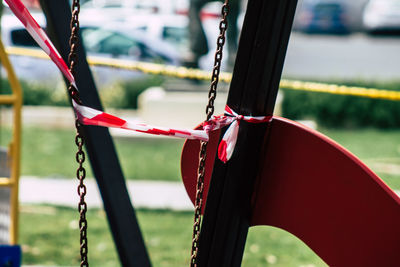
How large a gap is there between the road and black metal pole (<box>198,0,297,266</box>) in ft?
42.0

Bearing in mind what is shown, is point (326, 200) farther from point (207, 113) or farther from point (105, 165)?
point (105, 165)

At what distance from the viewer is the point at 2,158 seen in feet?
13.1

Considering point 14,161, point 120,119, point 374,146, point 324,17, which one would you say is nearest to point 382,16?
point 324,17

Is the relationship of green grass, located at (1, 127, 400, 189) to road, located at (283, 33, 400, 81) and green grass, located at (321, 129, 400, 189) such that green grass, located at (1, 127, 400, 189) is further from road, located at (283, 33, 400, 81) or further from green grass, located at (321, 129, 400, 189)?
road, located at (283, 33, 400, 81)

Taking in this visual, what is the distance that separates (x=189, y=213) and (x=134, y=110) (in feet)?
17.7

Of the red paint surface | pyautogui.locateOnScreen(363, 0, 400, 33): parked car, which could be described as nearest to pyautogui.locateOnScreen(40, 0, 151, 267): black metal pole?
the red paint surface

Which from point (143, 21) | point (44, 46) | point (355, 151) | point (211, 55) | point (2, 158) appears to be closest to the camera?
point (44, 46)

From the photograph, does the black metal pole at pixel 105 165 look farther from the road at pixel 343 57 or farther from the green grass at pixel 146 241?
the road at pixel 343 57

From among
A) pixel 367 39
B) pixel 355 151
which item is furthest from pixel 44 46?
pixel 367 39

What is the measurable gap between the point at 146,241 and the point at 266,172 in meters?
3.28

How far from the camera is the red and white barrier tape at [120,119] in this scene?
1.94 metres

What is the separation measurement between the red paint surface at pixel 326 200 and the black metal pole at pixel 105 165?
→ 71 cm

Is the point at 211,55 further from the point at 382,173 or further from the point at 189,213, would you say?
the point at 189,213

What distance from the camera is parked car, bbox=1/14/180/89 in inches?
516
